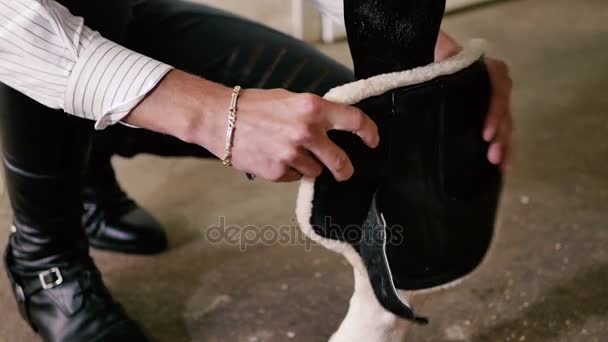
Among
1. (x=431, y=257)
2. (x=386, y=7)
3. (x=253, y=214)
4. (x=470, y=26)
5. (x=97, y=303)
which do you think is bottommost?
(x=470, y=26)

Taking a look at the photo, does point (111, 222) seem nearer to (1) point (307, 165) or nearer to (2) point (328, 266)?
(2) point (328, 266)

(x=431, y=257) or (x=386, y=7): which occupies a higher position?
(x=386, y=7)

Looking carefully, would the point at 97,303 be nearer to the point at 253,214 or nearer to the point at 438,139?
the point at 253,214

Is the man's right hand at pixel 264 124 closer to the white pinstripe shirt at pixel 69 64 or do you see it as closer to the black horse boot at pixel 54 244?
the white pinstripe shirt at pixel 69 64

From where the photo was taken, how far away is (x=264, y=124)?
52 centimetres

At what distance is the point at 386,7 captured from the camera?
53cm

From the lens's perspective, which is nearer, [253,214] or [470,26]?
[253,214]

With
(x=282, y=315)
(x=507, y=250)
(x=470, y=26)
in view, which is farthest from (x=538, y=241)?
(x=470, y=26)

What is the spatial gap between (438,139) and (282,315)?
38cm

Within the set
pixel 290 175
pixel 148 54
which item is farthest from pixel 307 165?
pixel 148 54

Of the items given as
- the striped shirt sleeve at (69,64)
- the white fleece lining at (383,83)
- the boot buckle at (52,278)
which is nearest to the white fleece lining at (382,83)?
the white fleece lining at (383,83)

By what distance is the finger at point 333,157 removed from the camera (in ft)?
1.68

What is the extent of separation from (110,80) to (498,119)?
12.8 inches

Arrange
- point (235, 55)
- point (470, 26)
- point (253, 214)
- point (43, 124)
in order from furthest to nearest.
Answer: point (470, 26), point (253, 214), point (235, 55), point (43, 124)
